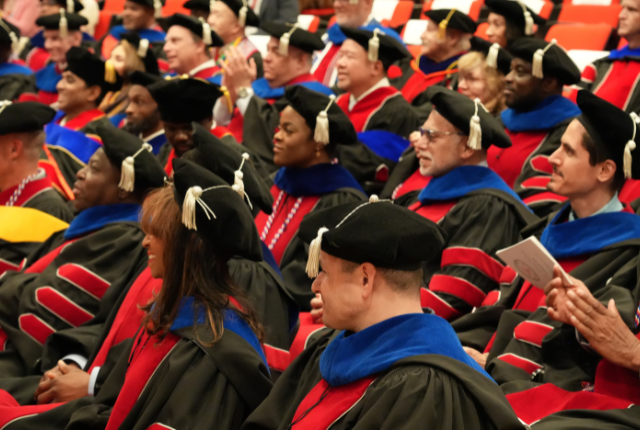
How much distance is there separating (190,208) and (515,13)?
424 centimetres

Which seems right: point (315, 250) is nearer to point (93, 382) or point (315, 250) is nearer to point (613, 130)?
point (93, 382)

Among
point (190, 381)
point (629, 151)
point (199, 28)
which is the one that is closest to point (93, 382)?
point (190, 381)

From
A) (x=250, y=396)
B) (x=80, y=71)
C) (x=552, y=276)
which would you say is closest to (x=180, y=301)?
(x=250, y=396)

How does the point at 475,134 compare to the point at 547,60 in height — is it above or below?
below

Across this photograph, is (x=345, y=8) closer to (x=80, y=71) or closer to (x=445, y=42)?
(x=445, y=42)

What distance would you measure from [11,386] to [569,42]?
4.99m

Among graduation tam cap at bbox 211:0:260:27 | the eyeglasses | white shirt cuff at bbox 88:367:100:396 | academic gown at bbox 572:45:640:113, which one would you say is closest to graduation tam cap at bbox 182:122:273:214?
white shirt cuff at bbox 88:367:100:396

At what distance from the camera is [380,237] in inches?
84.2

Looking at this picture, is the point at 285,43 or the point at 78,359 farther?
the point at 285,43

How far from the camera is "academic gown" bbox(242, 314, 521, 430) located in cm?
204

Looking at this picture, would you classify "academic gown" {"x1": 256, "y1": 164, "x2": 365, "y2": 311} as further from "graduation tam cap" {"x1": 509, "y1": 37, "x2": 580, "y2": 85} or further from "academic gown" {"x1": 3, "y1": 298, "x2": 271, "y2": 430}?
"academic gown" {"x1": 3, "y1": 298, "x2": 271, "y2": 430}

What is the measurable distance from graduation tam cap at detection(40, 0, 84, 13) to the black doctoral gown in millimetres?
7646

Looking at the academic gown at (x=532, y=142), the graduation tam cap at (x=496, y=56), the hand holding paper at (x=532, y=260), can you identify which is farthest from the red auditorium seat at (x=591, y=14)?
the hand holding paper at (x=532, y=260)

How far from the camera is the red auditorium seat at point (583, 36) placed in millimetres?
6551
